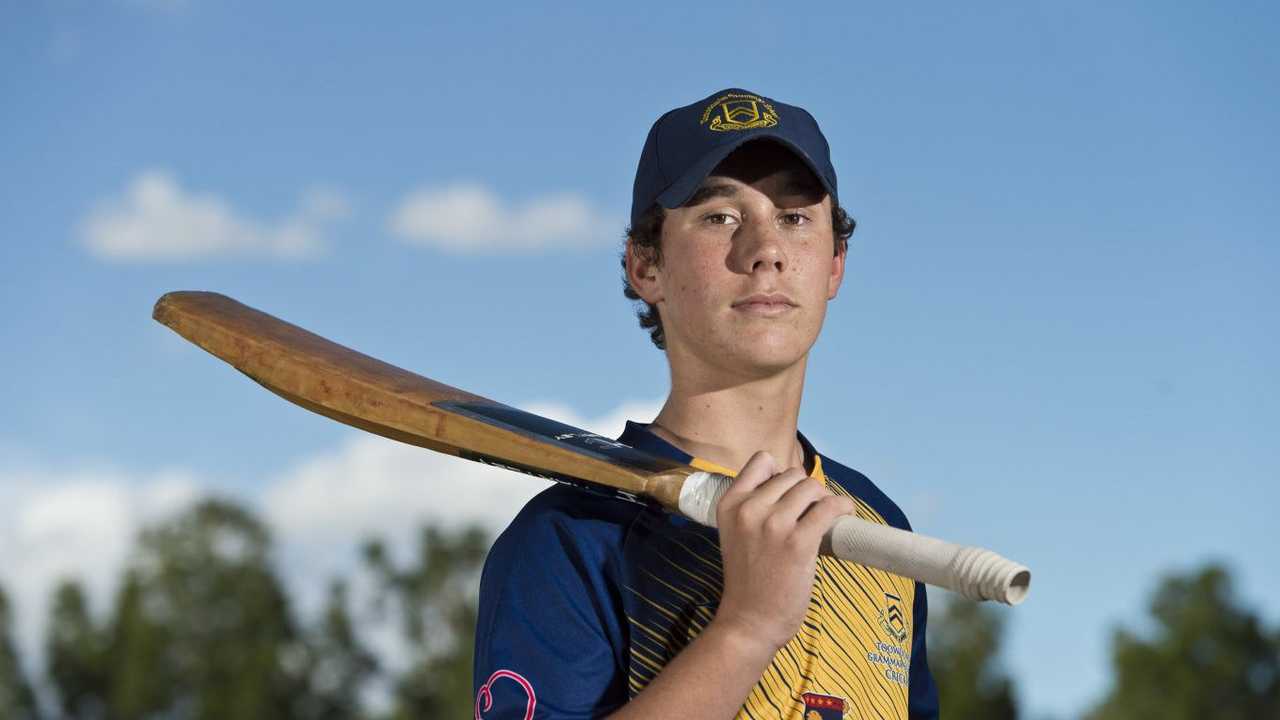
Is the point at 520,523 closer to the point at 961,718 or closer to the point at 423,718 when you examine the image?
the point at 961,718

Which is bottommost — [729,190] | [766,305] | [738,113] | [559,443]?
[559,443]

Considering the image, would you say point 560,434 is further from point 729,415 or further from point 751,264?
point 751,264

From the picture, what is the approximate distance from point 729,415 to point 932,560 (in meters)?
0.86

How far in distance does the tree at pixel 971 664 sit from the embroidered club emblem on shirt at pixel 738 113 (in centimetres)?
2598

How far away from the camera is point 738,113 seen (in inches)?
119

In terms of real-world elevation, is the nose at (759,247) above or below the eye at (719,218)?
below

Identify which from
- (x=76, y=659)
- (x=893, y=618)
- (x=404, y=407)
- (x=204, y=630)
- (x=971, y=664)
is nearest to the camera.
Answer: (x=404, y=407)

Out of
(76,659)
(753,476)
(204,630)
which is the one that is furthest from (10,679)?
(753,476)

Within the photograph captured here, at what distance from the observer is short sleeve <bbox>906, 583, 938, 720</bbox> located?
342 cm

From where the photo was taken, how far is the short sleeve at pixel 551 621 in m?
2.60

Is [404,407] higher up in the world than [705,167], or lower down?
lower down

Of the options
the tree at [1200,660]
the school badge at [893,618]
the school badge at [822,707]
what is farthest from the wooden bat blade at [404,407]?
the tree at [1200,660]

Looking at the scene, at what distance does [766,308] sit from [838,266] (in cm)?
53

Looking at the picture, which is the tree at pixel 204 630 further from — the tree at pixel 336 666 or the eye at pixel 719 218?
the eye at pixel 719 218
